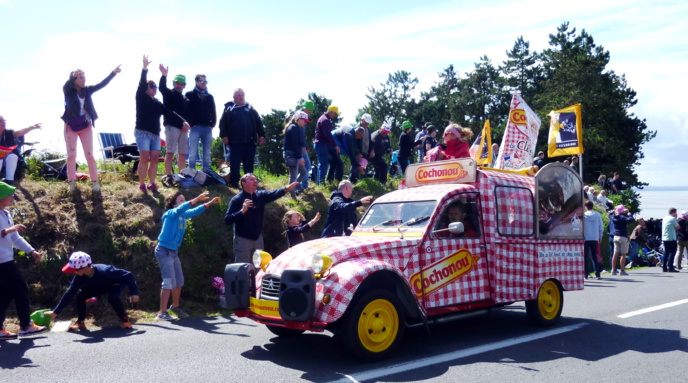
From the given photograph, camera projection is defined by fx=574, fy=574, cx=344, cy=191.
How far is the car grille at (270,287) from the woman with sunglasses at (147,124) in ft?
19.7

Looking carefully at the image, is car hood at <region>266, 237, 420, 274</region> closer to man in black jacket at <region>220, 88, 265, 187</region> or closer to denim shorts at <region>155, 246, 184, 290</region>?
denim shorts at <region>155, 246, 184, 290</region>

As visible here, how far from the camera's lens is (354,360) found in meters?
6.26

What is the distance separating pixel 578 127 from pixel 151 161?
12760 mm

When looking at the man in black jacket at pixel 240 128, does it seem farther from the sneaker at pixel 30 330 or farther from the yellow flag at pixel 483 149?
the sneaker at pixel 30 330

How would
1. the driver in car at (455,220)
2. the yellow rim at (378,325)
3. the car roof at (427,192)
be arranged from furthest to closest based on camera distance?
1. the car roof at (427,192)
2. the driver in car at (455,220)
3. the yellow rim at (378,325)

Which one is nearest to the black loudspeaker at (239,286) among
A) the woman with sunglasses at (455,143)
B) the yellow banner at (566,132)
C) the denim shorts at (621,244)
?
the woman with sunglasses at (455,143)

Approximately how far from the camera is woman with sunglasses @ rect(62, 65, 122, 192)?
1045cm

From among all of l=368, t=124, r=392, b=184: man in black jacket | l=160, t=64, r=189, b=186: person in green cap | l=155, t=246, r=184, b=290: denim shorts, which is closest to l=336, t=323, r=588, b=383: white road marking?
l=155, t=246, r=184, b=290: denim shorts

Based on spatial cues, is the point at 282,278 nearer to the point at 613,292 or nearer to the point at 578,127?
the point at 613,292

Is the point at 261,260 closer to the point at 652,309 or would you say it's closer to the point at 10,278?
the point at 10,278

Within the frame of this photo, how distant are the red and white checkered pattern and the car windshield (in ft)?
0.34

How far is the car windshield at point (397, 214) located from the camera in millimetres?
7477

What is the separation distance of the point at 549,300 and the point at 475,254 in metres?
1.91

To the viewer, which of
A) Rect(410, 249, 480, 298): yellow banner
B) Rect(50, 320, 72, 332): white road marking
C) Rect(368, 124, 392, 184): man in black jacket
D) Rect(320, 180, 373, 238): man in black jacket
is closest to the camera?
Rect(410, 249, 480, 298): yellow banner
